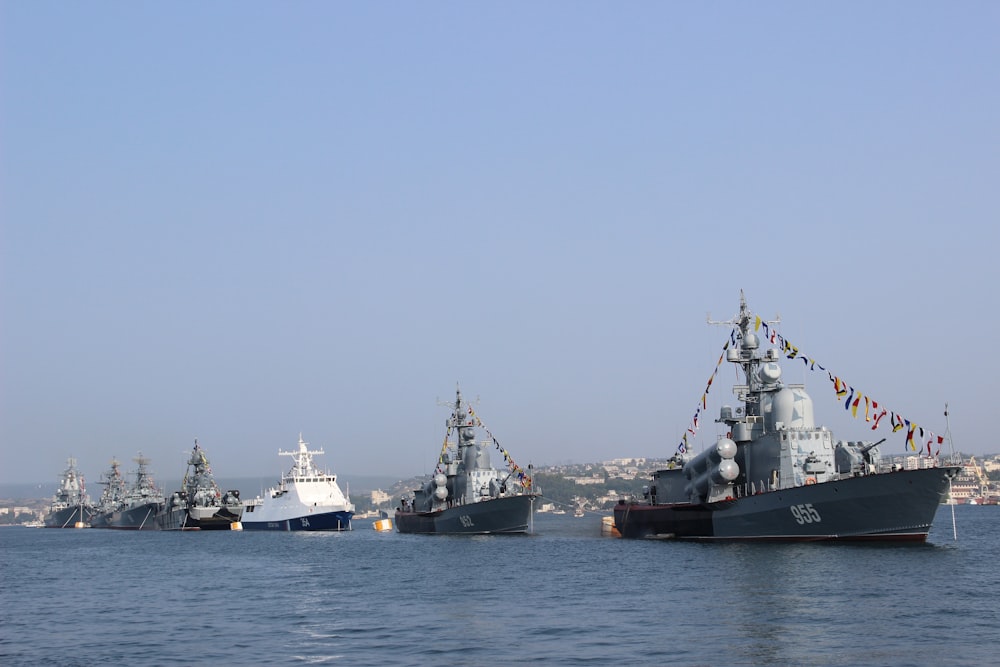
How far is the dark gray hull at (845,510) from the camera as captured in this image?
46.3m

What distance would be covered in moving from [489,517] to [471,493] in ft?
15.4

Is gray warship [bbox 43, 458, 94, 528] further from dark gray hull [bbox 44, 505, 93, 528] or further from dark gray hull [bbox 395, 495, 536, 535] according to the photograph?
dark gray hull [bbox 395, 495, 536, 535]

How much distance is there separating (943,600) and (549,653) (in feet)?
47.4

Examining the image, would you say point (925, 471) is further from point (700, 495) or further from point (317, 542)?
point (317, 542)

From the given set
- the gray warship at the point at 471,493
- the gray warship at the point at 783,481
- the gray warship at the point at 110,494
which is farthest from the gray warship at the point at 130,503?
the gray warship at the point at 783,481

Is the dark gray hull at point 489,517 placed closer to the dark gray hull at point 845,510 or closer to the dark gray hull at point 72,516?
the dark gray hull at point 845,510

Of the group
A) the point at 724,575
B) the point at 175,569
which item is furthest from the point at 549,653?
the point at 175,569

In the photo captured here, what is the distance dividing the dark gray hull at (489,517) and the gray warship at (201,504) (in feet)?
139

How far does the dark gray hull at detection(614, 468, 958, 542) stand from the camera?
46.3 metres

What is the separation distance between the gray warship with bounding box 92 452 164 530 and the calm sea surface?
7539 cm

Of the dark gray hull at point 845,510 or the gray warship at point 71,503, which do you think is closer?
the dark gray hull at point 845,510

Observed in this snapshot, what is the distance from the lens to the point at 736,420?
193ft

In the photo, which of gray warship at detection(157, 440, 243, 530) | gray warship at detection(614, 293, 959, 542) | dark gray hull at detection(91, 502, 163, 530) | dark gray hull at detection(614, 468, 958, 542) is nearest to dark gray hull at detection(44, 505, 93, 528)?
dark gray hull at detection(91, 502, 163, 530)

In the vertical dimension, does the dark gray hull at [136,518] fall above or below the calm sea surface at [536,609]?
above
